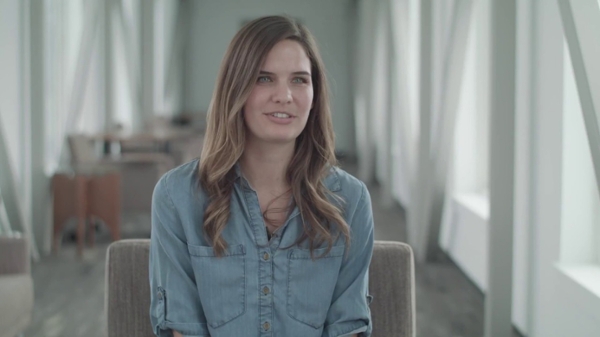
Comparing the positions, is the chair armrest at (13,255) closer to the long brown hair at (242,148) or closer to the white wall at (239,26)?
the long brown hair at (242,148)

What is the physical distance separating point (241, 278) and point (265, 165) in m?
0.31

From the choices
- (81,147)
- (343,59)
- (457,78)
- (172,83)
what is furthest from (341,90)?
(457,78)

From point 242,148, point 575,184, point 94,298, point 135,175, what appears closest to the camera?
point 242,148

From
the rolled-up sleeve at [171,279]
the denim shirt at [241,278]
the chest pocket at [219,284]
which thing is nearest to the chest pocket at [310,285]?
the denim shirt at [241,278]

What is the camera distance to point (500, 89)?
11.7 ft

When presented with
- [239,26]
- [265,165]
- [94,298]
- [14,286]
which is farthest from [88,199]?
[239,26]

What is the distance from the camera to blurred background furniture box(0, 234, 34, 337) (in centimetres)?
300

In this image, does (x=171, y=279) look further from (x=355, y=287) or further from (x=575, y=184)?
(x=575, y=184)

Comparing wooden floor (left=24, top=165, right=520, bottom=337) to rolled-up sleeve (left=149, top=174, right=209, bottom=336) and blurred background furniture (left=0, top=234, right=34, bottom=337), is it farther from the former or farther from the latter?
rolled-up sleeve (left=149, top=174, right=209, bottom=336)

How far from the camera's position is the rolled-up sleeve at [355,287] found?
1785mm

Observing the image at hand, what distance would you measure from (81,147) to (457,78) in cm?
350

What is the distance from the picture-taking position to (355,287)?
1.81 m

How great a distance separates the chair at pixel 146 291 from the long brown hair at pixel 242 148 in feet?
1.00

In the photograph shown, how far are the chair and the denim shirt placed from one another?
0.74 feet
